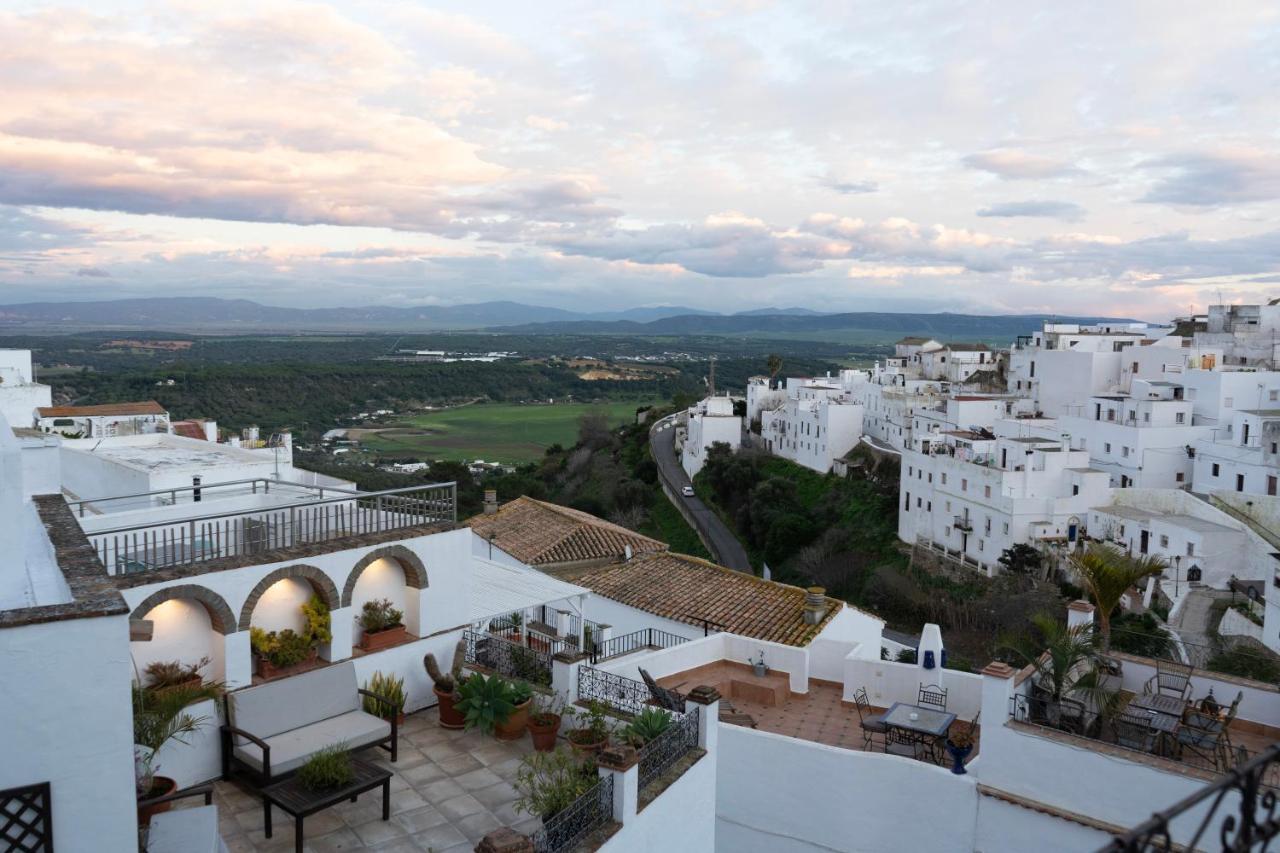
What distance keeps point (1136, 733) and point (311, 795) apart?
27.5ft

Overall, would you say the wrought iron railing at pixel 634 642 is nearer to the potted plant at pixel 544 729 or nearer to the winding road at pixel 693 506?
the potted plant at pixel 544 729

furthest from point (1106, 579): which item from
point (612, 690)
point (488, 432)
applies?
point (488, 432)

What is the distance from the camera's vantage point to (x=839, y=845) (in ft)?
35.8

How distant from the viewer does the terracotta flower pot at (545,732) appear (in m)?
8.90

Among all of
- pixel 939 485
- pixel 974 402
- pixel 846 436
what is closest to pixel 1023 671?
pixel 939 485

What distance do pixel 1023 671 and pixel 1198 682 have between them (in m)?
2.07

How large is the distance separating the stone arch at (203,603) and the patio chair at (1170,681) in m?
10.3

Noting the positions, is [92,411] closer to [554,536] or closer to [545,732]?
[554,536]

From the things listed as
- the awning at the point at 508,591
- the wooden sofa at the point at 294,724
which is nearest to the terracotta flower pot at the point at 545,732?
the wooden sofa at the point at 294,724

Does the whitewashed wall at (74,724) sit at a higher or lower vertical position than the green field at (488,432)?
higher

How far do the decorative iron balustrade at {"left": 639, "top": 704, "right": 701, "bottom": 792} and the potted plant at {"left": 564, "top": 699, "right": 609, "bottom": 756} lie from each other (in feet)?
1.89

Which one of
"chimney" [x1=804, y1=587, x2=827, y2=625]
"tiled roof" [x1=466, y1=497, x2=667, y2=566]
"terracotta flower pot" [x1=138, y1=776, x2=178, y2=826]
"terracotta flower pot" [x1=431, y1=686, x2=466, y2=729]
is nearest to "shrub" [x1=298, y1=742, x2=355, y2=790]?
"terracotta flower pot" [x1=138, y1=776, x2=178, y2=826]

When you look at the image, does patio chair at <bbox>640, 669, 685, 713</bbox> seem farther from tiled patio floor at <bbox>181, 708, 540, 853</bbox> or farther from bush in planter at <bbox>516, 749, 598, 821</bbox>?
tiled patio floor at <bbox>181, 708, 540, 853</bbox>

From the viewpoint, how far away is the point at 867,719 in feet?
38.2
